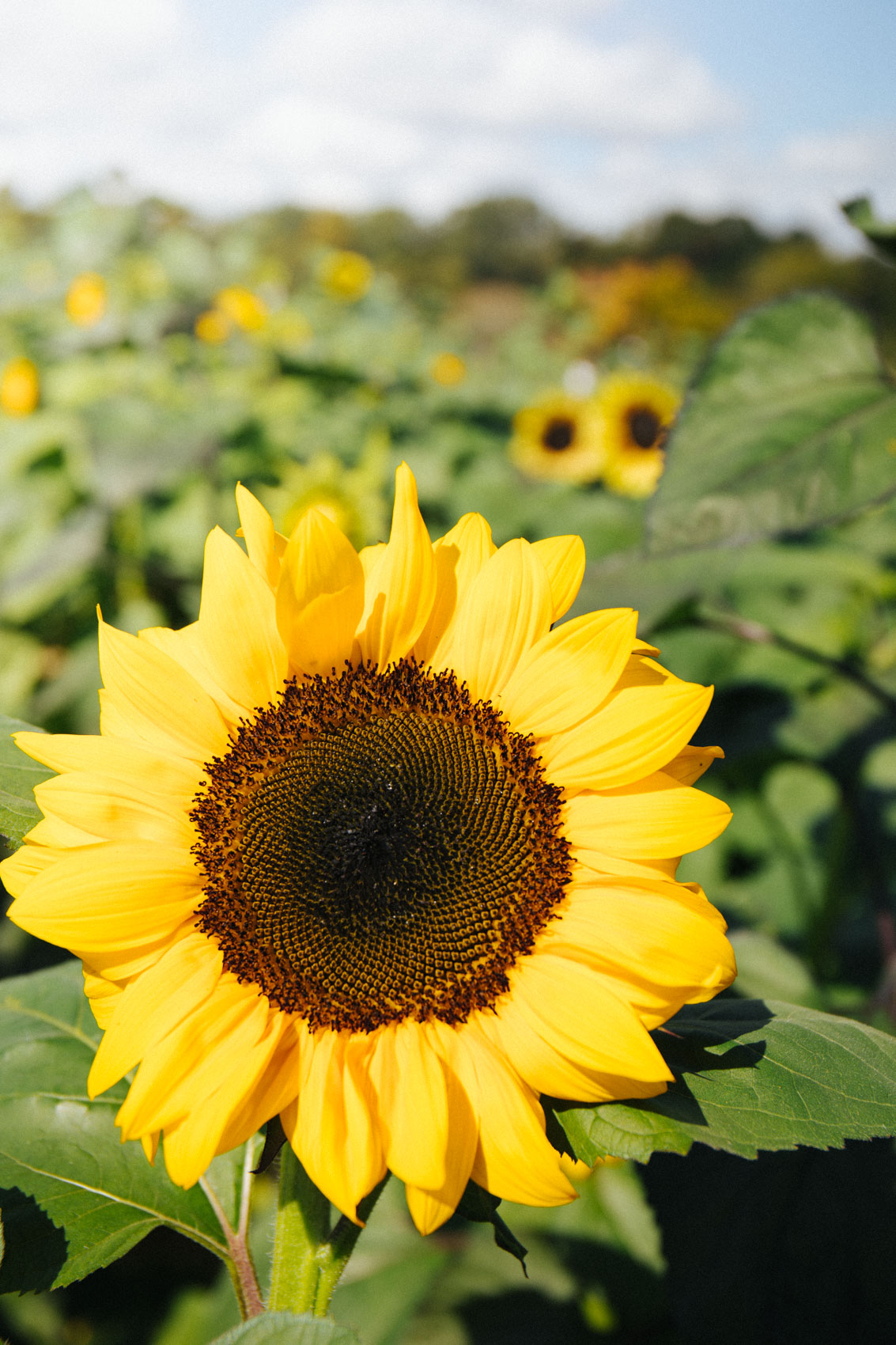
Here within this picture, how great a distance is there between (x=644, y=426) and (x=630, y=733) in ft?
14.2

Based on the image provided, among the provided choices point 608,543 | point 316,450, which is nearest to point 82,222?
A: point 316,450

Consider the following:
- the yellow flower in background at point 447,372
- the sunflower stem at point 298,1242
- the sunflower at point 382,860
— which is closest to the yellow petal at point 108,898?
the sunflower at point 382,860

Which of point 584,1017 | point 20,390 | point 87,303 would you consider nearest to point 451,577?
point 584,1017

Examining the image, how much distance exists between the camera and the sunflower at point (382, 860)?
2.50ft

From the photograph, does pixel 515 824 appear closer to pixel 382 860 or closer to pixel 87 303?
pixel 382 860

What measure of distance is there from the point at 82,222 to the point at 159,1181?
528 cm

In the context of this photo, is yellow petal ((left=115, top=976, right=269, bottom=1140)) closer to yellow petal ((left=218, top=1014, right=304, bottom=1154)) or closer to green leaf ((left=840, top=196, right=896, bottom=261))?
yellow petal ((left=218, top=1014, right=304, bottom=1154))

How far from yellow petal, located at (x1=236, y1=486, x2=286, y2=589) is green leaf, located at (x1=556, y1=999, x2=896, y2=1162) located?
1.74 ft

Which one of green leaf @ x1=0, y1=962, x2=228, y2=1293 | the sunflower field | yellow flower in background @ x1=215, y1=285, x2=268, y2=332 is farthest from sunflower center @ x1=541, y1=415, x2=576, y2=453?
green leaf @ x1=0, y1=962, x2=228, y2=1293

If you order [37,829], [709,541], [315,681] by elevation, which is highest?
[709,541]

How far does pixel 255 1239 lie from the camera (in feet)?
6.61

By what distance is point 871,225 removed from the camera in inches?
47.9

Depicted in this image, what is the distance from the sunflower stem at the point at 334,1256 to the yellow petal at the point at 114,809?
33cm

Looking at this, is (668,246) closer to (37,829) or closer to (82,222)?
(82,222)
